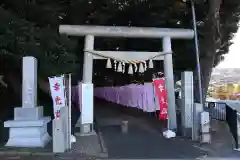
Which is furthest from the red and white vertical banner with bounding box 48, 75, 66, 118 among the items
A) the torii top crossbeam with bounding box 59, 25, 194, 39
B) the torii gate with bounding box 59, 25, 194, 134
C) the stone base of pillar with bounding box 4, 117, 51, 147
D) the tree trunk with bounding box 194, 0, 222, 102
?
the tree trunk with bounding box 194, 0, 222, 102

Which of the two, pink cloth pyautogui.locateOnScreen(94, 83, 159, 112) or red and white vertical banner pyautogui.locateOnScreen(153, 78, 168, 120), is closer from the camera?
red and white vertical banner pyautogui.locateOnScreen(153, 78, 168, 120)

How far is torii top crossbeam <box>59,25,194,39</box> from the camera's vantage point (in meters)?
12.4

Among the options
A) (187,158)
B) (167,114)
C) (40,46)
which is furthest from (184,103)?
(40,46)

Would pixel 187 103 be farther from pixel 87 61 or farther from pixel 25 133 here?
pixel 25 133

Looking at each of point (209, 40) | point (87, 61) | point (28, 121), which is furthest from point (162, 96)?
point (28, 121)

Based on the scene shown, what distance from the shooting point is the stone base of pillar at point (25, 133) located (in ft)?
32.7

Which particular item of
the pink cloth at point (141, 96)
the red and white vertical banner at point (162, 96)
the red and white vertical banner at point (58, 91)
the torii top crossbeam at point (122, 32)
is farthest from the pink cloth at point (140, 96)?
the red and white vertical banner at point (58, 91)

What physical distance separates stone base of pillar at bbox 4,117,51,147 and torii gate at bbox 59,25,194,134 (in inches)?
93.3

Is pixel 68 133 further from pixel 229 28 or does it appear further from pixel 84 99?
pixel 229 28

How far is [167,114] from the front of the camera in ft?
41.6

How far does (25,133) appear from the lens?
33.0 ft

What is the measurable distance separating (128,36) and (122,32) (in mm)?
349

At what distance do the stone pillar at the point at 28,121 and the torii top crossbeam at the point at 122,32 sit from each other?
2.59 meters

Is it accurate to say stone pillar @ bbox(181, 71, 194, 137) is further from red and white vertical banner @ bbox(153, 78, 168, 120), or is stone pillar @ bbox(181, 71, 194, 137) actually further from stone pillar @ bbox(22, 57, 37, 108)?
stone pillar @ bbox(22, 57, 37, 108)
